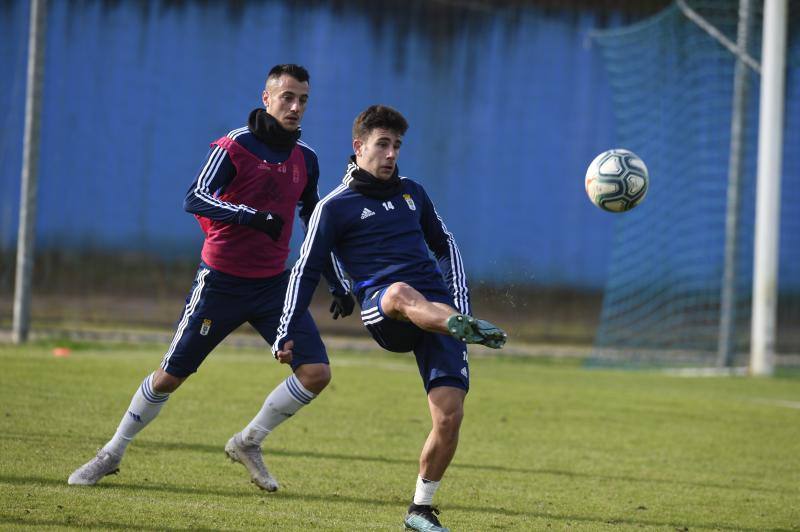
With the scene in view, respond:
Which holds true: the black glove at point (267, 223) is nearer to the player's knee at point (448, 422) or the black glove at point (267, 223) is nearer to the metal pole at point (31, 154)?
the player's knee at point (448, 422)

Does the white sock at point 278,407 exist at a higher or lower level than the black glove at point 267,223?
lower

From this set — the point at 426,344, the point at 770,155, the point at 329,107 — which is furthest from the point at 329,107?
the point at 426,344

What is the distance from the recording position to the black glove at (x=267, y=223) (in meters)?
6.50

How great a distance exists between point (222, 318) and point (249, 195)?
75cm

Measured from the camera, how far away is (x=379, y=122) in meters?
6.15

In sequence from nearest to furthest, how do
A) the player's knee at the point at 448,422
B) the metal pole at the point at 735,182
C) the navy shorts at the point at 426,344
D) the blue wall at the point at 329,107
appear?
the player's knee at the point at 448,422, the navy shorts at the point at 426,344, the metal pole at the point at 735,182, the blue wall at the point at 329,107

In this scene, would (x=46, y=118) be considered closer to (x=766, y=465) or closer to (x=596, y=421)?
(x=596, y=421)

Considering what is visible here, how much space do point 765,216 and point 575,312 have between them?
4593 millimetres

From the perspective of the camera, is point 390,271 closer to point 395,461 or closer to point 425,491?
point 425,491

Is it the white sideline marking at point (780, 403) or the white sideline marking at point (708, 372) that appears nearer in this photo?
the white sideline marking at point (780, 403)

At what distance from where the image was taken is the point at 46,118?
59.4ft

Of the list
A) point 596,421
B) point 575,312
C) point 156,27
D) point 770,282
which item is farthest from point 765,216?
point 156,27

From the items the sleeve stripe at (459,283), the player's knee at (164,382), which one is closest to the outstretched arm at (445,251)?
the sleeve stripe at (459,283)

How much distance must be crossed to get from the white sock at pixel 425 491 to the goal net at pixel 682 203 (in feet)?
38.6
